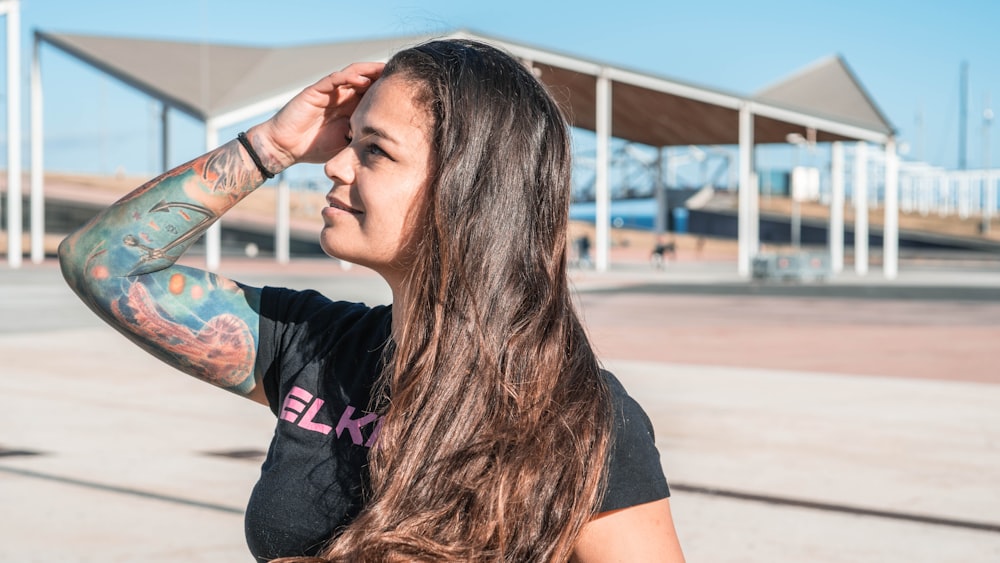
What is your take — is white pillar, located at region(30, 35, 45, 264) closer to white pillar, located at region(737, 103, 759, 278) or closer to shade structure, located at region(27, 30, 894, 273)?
shade structure, located at region(27, 30, 894, 273)

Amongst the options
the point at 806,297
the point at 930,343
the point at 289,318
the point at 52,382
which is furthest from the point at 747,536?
the point at 806,297

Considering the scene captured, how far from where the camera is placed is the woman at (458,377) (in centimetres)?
166

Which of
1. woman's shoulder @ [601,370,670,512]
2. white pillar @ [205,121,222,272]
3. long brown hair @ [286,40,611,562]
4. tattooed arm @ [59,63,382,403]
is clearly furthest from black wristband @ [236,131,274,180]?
white pillar @ [205,121,222,272]

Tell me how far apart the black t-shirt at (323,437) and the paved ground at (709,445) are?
0.36 metres

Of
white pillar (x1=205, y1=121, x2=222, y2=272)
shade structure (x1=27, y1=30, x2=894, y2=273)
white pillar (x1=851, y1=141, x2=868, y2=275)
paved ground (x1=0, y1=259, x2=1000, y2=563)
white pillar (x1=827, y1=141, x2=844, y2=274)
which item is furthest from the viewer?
white pillar (x1=851, y1=141, x2=868, y2=275)

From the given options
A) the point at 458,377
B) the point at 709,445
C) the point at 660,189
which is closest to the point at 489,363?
the point at 458,377

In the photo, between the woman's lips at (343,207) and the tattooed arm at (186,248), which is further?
the tattooed arm at (186,248)

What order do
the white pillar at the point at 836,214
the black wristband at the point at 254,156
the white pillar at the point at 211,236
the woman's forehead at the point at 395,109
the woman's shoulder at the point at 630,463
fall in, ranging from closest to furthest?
the woman's shoulder at the point at 630,463, the woman's forehead at the point at 395,109, the black wristband at the point at 254,156, the white pillar at the point at 211,236, the white pillar at the point at 836,214

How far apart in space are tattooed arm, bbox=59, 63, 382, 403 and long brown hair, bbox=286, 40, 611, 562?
51 cm

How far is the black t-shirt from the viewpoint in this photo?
188 centimetres

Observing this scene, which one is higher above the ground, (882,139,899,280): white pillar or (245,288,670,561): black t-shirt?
(882,139,899,280): white pillar

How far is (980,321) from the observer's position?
59.7ft

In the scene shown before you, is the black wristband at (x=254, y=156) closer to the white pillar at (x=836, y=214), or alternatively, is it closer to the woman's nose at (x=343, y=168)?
the woman's nose at (x=343, y=168)

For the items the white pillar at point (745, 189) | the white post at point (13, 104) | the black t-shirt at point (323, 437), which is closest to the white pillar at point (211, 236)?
the white post at point (13, 104)
